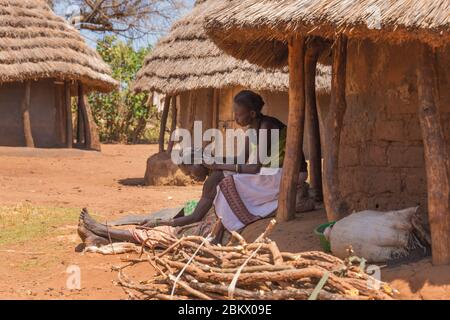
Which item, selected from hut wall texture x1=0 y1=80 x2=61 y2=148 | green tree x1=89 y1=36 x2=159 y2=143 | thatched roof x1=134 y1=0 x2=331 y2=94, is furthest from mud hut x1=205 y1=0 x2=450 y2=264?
green tree x1=89 y1=36 x2=159 y2=143

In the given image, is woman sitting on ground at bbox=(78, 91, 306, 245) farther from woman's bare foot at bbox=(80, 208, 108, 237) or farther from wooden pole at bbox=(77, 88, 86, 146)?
wooden pole at bbox=(77, 88, 86, 146)

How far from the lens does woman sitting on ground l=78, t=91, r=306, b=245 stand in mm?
6570

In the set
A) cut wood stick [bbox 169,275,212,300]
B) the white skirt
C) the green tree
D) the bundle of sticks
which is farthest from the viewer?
the green tree

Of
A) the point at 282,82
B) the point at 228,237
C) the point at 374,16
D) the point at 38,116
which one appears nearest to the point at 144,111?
the point at 38,116

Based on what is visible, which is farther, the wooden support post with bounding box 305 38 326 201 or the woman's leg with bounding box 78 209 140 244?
the wooden support post with bounding box 305 38 326 201

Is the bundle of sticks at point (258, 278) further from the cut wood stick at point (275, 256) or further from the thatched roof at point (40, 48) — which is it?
the thatched roof at point (40, 48)

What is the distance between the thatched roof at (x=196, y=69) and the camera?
1297cm

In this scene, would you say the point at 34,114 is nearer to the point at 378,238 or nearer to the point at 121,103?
the point at 121,103

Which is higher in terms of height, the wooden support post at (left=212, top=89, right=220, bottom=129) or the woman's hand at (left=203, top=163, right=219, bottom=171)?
the wooden support post at (left=212, top=89, right=220, bottom=129)

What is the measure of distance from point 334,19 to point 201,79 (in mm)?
8212

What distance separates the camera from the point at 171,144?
1376cm

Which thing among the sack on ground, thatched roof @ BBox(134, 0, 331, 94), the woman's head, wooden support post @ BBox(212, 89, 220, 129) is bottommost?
the sack on ground

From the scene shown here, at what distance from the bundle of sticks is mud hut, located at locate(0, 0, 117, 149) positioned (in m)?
12.1

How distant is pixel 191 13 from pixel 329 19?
9870mm
